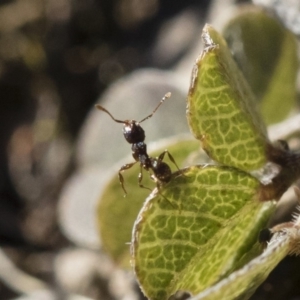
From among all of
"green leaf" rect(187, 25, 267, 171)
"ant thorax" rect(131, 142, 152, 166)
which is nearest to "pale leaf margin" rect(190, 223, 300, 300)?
"green leaf" rect(187, 25, 267, 171)

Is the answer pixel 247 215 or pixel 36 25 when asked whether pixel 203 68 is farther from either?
pixel 36 25

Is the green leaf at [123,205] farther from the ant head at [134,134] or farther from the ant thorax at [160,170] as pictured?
the ant thorax at [160,170]

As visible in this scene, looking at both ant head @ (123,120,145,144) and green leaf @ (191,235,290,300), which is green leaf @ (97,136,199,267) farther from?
green leaf @ (191,235,290,300)

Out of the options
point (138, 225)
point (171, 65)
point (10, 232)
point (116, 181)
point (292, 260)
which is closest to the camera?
point (138, 225)

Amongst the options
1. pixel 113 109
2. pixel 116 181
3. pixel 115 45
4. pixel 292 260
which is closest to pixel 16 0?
pixel 115 45

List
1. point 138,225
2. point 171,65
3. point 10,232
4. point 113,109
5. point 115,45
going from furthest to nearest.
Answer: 1. point 115,45
2. point 171,65
3. point 10,232
4. point 113,109
5. point 138,225
